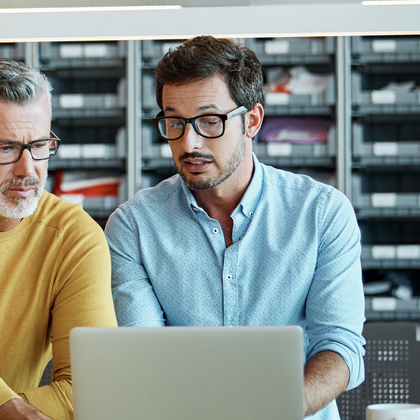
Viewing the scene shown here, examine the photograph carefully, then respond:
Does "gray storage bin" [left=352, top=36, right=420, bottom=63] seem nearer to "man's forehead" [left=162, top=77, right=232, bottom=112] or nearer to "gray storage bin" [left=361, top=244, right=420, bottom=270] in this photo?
"gray storage bin" [left=361, top=244, right=420, bottom=270]

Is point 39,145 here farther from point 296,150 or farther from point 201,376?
point 296,150

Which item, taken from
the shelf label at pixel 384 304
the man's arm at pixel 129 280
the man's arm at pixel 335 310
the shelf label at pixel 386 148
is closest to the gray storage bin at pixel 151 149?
the shelf label at pixel 386 148

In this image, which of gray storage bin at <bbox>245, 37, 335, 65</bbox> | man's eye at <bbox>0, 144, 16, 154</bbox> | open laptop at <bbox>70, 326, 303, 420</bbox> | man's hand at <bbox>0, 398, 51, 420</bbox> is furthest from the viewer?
gray storage bin at <bbox>245, 37, 335, 65</bbox>

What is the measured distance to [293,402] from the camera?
27.4 inches

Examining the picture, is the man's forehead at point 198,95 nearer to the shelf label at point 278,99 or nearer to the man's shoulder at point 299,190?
the man's shoulder at point 299,190

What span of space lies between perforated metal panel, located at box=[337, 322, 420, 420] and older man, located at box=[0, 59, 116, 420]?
0.63 m

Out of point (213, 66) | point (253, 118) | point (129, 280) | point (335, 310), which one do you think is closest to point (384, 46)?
point (253, 118)

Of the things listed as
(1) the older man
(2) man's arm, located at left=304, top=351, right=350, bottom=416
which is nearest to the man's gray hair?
(1) the older man

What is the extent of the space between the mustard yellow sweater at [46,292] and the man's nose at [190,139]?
28cm

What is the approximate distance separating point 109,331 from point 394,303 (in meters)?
2.55

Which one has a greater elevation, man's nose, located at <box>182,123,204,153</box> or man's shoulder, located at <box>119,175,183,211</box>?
man's nose, located at <box>182,123,204,153</box>

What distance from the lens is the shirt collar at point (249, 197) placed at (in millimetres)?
1353

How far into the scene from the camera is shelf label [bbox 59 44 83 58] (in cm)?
314

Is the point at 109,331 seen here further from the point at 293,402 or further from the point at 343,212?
the point at 343,212
